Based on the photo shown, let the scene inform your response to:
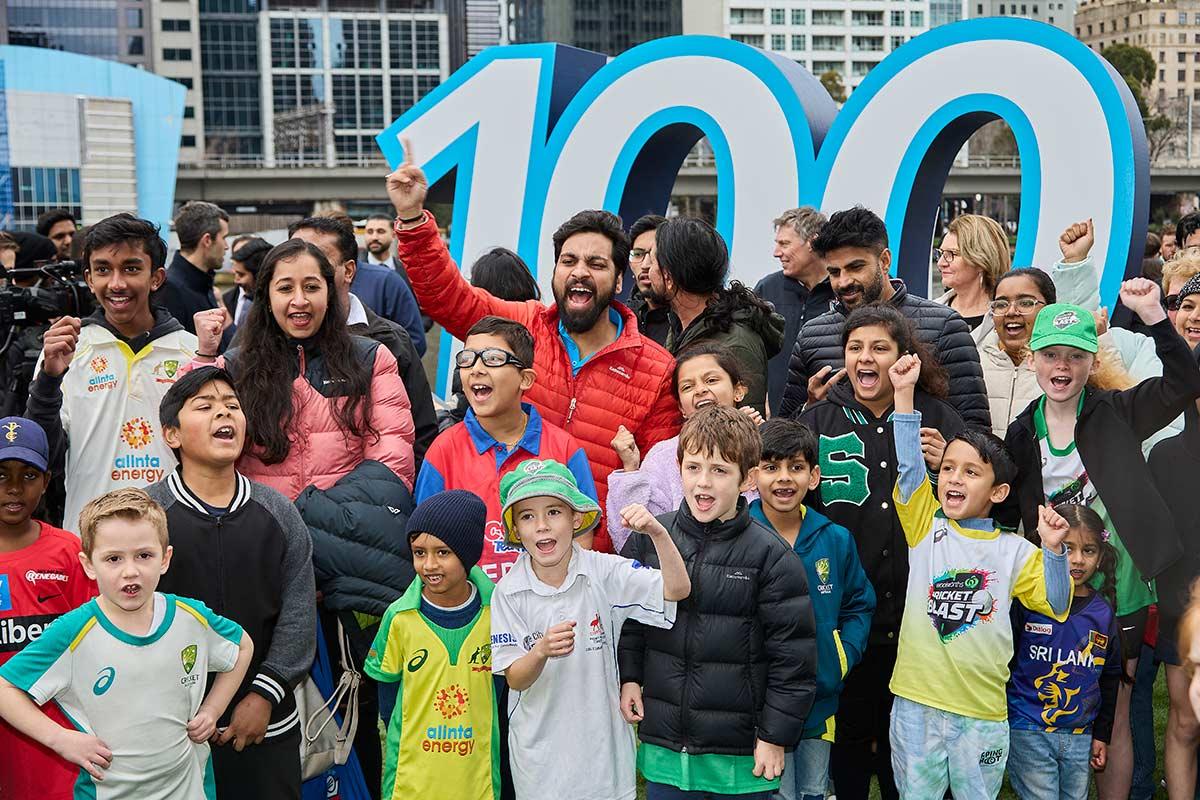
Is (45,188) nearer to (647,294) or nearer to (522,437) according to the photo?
(647,294)

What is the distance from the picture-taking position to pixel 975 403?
3.96m

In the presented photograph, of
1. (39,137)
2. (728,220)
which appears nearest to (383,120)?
(39,137)

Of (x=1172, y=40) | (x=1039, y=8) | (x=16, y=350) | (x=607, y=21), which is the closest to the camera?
(x=16, y=350)

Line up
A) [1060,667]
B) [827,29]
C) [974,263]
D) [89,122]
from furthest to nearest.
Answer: [827,29] → [89,122] → [974,263] → [1060,667]

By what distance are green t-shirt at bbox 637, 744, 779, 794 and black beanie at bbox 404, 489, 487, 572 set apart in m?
0.77

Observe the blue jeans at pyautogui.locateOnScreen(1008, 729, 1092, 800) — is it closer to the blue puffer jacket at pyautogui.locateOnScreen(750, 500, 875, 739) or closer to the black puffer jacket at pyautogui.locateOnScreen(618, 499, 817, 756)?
the blue puffer jacket at pyautogui.locateOnScreen(750, 500, 875, 739)

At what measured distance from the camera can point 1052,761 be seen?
11.8 ft

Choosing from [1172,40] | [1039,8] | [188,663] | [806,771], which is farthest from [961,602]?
[1039,8]

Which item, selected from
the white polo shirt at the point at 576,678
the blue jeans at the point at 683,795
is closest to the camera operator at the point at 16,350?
the white polo shirt at the point at 576,678

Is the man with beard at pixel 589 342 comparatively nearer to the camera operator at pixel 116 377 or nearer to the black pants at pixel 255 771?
the camera operator at pixel 116 377

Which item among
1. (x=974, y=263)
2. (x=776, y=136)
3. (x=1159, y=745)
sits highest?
(x=776, y=136)

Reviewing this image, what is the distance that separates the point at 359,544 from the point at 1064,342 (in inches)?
85.8

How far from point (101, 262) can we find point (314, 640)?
5.06 ft

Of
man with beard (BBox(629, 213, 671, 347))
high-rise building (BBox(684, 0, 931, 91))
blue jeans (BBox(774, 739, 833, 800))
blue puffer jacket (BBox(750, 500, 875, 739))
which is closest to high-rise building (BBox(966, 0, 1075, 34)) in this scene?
high-rise building (BBox(684, 0, 931, 91))
